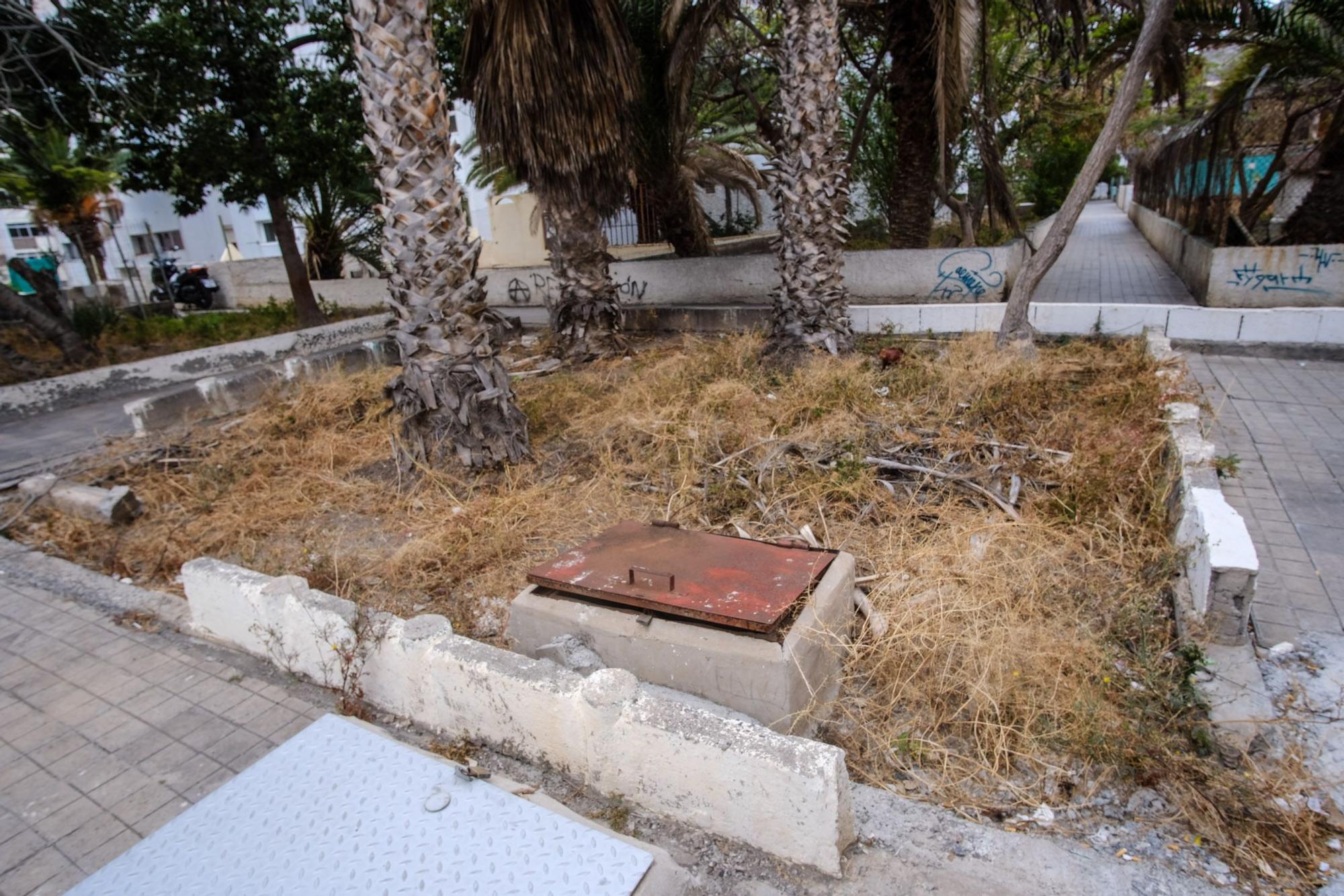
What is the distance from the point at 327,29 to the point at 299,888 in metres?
12.8

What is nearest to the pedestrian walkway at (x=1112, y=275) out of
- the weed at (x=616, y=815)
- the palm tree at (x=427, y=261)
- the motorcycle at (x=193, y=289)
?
the palm tree at (x=427, y=261)

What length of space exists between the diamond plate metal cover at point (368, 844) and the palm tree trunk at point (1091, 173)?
6971 mm

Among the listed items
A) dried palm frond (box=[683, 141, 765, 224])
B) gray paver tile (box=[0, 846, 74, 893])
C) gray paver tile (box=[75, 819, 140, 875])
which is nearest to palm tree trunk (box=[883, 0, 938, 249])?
dried palm frond (box=[683, 141, 765, 224])

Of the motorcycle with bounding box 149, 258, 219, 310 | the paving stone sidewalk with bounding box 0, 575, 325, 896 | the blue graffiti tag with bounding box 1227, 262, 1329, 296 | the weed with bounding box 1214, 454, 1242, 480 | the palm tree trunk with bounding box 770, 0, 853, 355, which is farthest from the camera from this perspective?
the motorcycle with bounding box 149, 258, 219, 310

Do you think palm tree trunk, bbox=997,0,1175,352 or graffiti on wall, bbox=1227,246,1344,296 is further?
graffiti on wall, bbox=1227,246,1344,296

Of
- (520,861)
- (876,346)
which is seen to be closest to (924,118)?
(876,346)

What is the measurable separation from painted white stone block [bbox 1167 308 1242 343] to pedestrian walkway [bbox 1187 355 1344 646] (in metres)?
0.36

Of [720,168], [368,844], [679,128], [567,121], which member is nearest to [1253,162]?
[720,168]

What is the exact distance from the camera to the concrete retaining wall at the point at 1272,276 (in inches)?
337

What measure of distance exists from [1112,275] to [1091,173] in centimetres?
859

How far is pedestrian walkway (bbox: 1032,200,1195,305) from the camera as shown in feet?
37.8

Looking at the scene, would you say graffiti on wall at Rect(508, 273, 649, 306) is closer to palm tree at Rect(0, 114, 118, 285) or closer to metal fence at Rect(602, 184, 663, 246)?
metal fence at Rect(602, 184, 663, 246)

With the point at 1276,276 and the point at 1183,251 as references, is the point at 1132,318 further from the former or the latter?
the point at 1183,251

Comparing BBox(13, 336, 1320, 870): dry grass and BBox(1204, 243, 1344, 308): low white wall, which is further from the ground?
BBox(1204, 243, 1344, 308): low white wall
